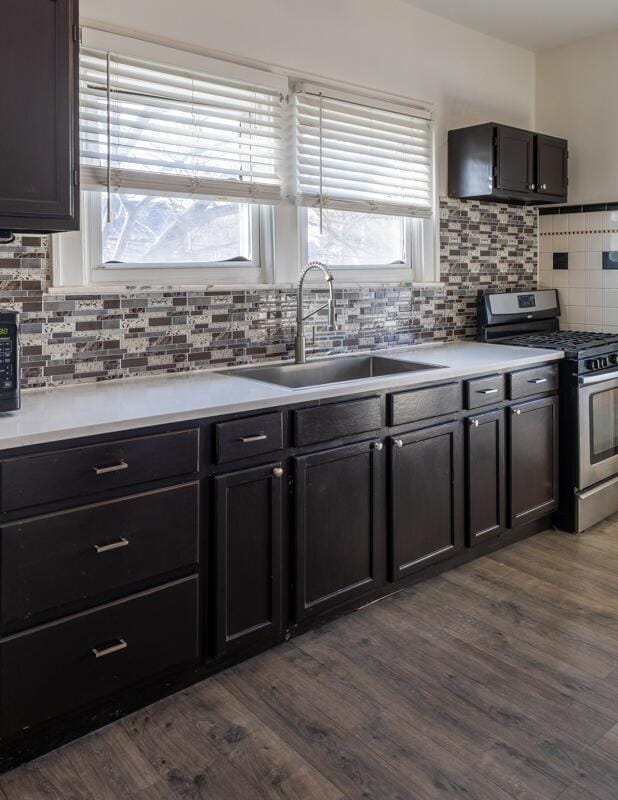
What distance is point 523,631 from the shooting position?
247cm

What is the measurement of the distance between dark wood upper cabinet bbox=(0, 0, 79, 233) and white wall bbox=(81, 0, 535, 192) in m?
0.50

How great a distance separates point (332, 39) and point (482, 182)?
3.47 feet

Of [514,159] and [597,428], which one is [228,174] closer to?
[514,159]

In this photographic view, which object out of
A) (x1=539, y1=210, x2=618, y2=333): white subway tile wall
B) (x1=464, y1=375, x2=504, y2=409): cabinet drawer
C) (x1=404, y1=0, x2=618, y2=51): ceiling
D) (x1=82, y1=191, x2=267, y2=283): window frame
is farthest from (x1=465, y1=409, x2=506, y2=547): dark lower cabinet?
(x1=404, y1=0, x2=618, y2=51): ceiling

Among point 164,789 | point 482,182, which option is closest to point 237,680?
point 164,789

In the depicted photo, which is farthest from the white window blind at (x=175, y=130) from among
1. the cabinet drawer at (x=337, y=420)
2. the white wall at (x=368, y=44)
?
the cabinet drawer at (x=337, y=420)

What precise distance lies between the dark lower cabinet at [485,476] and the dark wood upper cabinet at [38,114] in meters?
1.84

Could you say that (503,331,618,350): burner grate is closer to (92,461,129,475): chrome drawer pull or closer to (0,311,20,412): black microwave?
(92,461,129,475): chrome drawer pull

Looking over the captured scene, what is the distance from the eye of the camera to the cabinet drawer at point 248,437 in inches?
82.2

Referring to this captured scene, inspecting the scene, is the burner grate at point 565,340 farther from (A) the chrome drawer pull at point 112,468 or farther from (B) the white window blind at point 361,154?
(A) the chrome drawer pull at point 112,468

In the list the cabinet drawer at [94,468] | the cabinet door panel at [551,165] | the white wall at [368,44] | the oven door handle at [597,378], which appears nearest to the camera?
the cabinet drawer at [94,468]

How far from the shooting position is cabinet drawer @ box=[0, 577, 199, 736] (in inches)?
68.5

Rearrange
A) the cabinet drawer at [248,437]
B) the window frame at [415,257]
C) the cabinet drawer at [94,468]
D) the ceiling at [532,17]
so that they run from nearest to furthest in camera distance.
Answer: the cabinet drawer at [94,468], the cabinet drawer at [248,437], the ceiling at [532,17], the window frame at [415,257]

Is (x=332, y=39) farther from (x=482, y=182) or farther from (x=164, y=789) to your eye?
(x=164, y=789)
